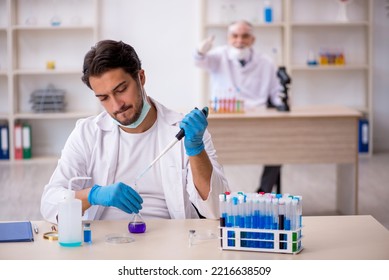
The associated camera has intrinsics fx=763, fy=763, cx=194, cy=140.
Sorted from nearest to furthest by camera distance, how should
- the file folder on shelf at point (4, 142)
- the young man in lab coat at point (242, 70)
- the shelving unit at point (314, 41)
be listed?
the young man in lab coat at point (242, 70)
the file folder on shelf at point (4, 142)
the shelving unit at point (314, 41)

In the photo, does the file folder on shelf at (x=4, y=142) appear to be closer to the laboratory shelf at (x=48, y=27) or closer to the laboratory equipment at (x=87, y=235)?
the laboratory shelf at (x=48, y=27)

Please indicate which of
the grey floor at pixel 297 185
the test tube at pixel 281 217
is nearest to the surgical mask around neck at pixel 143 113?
the test tube at pixel 281 217

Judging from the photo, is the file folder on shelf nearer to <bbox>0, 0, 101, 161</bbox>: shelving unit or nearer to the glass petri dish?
<bbox>0, 0, 101, 161</bbox>: shelving unit

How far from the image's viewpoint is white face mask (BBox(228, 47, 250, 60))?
17.6 feet

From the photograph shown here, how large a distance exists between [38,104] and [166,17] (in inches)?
54.2

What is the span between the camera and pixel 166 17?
684 cm

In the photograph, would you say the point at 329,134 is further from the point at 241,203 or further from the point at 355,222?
the point at 241,203

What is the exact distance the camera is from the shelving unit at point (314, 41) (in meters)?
6.79

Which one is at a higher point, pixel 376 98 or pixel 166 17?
pixel 166 17

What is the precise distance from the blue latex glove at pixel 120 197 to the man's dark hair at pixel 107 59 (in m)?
0.39

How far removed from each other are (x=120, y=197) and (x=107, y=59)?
455mm

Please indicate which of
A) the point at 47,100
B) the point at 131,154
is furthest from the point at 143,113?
the point at 47,100

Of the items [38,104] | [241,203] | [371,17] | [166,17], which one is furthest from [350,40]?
[241,203]

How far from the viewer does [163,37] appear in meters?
6.85
